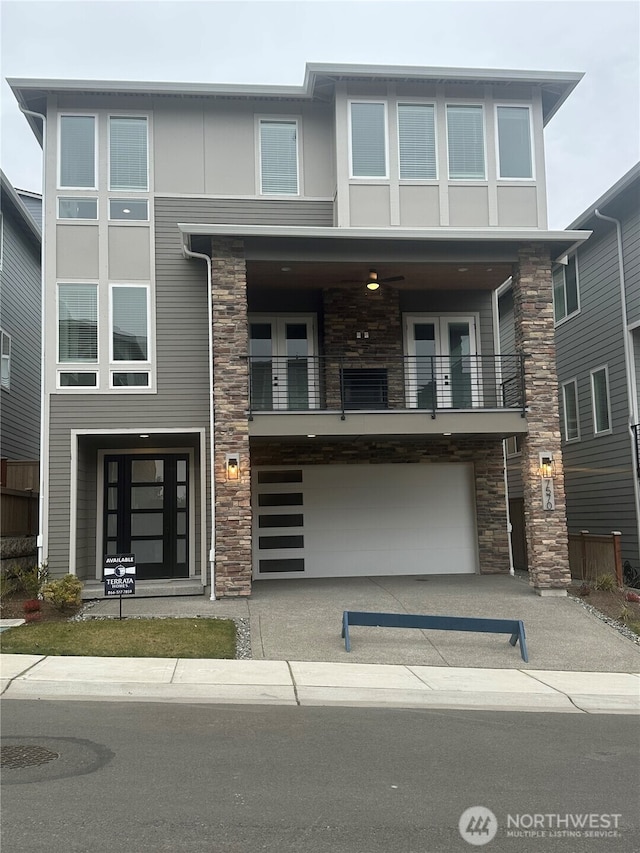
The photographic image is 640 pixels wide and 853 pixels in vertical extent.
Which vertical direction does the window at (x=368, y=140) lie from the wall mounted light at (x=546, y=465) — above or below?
above

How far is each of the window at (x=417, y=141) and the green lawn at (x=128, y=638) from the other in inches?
376

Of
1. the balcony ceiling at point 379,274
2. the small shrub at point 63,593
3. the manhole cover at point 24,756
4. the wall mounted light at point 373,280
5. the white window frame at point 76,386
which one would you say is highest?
the balcony ceiling at point 379,274

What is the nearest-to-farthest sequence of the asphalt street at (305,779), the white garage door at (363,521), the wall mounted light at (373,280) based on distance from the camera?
the asphalt street at (305,779), the wall mounted light at (373,280), the white garage door at (363,521)

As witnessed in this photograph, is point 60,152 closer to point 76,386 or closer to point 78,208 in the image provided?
point 78,208

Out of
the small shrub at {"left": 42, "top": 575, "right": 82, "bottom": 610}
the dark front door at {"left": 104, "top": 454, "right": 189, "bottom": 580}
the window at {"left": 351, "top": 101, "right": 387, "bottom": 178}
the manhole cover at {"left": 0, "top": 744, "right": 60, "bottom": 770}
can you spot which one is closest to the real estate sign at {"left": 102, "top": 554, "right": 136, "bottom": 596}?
the small shrub at {"left": 42, "top": 575, "right": 82, "bottom": 610}

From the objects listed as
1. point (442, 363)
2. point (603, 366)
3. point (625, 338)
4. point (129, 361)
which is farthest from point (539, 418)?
point (129, 361)

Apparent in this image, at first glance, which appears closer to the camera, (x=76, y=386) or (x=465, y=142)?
(x=76, y=386)

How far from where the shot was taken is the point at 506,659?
10531mm

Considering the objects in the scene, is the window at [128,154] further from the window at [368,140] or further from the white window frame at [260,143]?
the window at [368,140]

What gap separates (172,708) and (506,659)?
486 centimetres

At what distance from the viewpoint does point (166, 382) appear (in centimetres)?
1506

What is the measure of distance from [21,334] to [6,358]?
59.8 inches

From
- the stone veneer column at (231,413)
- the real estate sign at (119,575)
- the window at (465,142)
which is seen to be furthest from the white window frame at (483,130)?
the real estate sign at (119,575)

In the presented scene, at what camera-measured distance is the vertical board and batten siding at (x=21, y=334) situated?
719 inches
